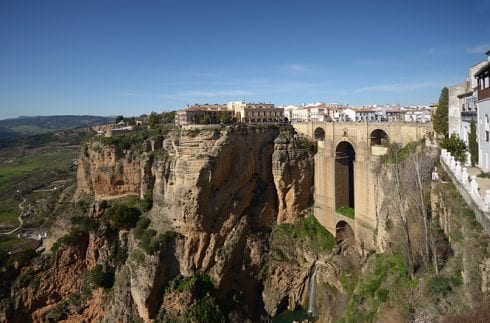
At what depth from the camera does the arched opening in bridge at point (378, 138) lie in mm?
21406

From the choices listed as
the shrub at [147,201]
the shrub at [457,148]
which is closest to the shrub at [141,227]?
the shrub at [147,201]

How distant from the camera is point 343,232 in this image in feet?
79.6

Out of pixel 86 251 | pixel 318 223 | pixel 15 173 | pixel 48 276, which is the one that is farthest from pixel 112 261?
pixel 15 173

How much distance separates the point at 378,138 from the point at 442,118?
4.94 meters

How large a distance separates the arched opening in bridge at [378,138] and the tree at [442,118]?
3601 millimetres

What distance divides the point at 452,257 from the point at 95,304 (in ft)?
64.0

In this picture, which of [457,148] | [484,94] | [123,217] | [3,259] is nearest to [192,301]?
[123,217]

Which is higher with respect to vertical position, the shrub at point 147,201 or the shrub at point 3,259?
the shrub at point 147,201

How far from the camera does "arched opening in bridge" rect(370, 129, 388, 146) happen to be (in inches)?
843

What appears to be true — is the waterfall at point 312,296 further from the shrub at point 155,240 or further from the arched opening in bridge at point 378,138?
the shrub at point 155,240

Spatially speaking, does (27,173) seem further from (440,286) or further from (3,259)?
(440,286)

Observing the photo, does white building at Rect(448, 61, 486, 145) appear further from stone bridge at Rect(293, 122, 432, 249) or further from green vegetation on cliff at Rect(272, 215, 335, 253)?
green vegetation on cliff at Rect(272, 215, 335, 253)

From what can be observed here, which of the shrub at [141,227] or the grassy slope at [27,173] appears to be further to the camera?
the grassy slope at [27,173]

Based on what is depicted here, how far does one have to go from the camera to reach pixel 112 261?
901 inches
